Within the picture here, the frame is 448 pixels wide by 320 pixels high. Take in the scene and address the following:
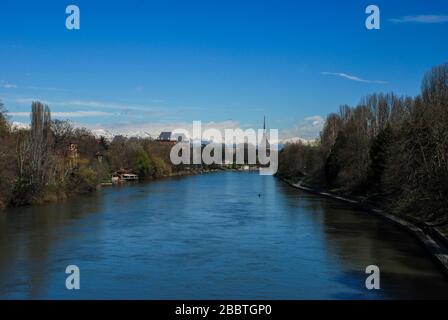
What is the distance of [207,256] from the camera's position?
17.1 m

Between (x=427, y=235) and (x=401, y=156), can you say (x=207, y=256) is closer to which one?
(x=427, y=235)

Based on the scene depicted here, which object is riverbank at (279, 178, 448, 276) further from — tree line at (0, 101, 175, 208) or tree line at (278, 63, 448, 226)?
tree line at (0, 101, 175, 208)

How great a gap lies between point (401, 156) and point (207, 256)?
13.2m

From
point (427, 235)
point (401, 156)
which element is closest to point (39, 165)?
point (401, 156)

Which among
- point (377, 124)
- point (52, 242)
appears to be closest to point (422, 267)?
point (52, 242)

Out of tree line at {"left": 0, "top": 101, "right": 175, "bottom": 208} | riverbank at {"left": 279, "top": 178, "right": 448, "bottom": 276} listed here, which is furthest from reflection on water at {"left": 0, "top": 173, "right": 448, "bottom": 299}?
tree line at {"left": 0, "top": 101, "right": 175, "bottom": 208}

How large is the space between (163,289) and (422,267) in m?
7.41

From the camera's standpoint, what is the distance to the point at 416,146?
26.4 meters

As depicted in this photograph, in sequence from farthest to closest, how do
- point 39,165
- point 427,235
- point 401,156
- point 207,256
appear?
point 39,165
point 401,156
point 427,235
point 207,256

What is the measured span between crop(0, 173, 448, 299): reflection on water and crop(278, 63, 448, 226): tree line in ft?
6.30

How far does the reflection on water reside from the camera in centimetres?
1314

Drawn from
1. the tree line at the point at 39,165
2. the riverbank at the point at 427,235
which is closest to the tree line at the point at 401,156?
the riverbank at the point at 427,235

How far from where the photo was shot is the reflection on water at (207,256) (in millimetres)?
13141
